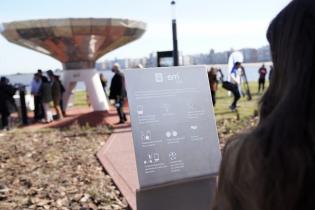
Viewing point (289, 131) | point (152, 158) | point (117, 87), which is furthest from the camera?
point (117, 87)

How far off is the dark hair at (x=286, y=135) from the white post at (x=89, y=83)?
666 inches

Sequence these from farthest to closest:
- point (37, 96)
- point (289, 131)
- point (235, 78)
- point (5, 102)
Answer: point (37, 96), point (235, 78), point (5, 102), point (289, 131)

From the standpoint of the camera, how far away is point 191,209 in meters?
3.18

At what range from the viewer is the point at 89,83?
1848 centimetres

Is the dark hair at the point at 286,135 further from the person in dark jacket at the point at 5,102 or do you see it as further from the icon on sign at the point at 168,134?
the person in dark jacket at the point at 5,102

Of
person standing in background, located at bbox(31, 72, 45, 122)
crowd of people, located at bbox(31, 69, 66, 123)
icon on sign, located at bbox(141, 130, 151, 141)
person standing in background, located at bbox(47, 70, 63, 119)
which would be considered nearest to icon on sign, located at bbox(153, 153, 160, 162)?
icon on sign, located at bbox(141, 130, 151, 141)

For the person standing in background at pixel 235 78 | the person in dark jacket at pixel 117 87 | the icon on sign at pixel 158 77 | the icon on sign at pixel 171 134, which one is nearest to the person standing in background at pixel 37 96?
the person in dark jacket at pixel 117 87

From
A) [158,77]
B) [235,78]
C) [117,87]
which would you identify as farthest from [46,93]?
[158,77]

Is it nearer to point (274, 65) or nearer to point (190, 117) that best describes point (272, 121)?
point (274, 65)

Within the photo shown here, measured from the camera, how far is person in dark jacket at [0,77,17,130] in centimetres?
1400

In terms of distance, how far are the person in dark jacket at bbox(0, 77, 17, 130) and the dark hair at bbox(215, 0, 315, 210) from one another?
13.6 meters

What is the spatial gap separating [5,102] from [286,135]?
13.7 metres

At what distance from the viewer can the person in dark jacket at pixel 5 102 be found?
45.9 feet

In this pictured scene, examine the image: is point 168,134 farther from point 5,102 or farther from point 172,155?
point 5,102
